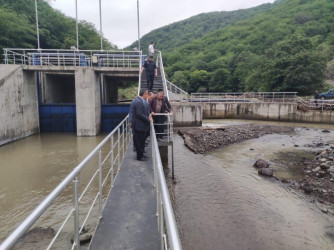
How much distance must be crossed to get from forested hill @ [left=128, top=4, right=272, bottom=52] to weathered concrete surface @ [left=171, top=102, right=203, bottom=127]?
290 ft

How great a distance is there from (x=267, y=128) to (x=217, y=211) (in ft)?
48.0

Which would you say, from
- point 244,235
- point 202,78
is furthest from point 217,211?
point 202,78

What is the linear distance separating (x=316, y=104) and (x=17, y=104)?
25118 mm

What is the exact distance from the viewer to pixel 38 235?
5.59m

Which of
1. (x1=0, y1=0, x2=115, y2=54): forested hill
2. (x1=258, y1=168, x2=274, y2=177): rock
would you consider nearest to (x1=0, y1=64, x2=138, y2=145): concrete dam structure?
(x1=258, y1=168, x2=274, y2=177): rock

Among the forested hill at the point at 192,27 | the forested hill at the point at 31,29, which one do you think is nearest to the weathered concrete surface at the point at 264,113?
the forested hill at the point at 31,29

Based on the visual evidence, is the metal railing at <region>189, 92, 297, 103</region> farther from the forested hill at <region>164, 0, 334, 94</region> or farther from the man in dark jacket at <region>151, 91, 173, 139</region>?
the man in dark jacket at <region>151, 91, 173, 139</region>

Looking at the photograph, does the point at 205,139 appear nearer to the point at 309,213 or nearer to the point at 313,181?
the point at 313,181

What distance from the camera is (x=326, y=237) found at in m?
6.07

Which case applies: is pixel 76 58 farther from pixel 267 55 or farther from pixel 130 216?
pixel 267 55

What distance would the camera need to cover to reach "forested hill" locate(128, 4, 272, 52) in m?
107

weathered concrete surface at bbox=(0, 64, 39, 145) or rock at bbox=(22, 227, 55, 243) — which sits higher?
weathered concrete surface at bbox=(0, 64, 39, 145)

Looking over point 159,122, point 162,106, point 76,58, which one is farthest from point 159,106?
point 76,58

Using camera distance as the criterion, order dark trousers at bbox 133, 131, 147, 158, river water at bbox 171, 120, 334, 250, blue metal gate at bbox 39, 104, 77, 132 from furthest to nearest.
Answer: blue metal gate at bbox 39, 104, 77, 132, river water at bbox 171, 120, 334, 250, dark trousers at bbox 133, 131, 147, 158
